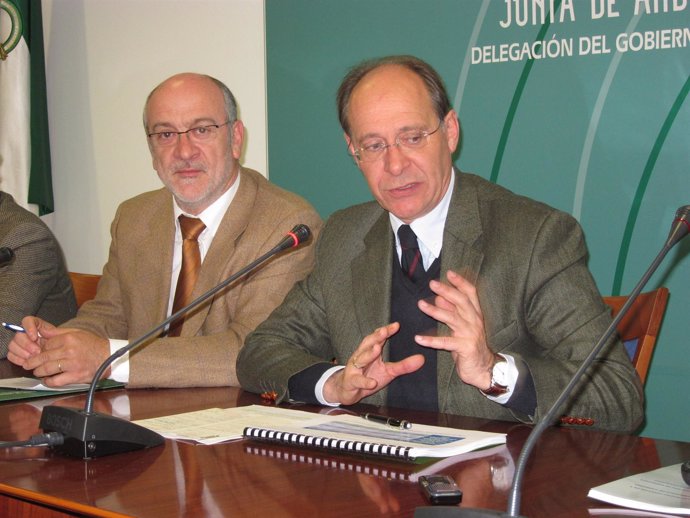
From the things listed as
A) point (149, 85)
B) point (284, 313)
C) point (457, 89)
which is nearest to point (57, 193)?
point (149, 85)

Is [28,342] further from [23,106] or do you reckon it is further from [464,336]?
[23,106]

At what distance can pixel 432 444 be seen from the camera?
65.4 inches

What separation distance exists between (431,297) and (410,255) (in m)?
0.15

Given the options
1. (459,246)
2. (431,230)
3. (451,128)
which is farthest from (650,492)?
(451,128)

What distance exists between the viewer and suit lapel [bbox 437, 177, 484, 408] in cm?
223

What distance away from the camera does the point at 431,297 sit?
242 centimetres

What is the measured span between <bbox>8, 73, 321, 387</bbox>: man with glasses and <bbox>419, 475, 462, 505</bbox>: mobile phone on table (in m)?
1.34

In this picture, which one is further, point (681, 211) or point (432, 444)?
point (432, 444)

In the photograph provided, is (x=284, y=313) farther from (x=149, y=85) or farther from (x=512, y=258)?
(x=149, y=85)

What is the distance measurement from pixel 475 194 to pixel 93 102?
3.36 m

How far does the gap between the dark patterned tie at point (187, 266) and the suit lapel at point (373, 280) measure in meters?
0.73

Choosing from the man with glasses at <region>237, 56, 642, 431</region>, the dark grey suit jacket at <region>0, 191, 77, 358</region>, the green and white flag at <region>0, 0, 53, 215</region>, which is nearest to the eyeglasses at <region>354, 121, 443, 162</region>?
the man with glasses at <region>237, 56, 642, 431</region>

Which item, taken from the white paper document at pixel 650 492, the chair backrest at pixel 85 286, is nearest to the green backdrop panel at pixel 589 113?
the chair backrest at pixel 85 286

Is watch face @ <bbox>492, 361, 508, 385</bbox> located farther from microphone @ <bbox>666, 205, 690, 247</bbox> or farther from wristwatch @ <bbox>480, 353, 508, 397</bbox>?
microphone @ <bbox>666, 205, 690, 247</bbox>
